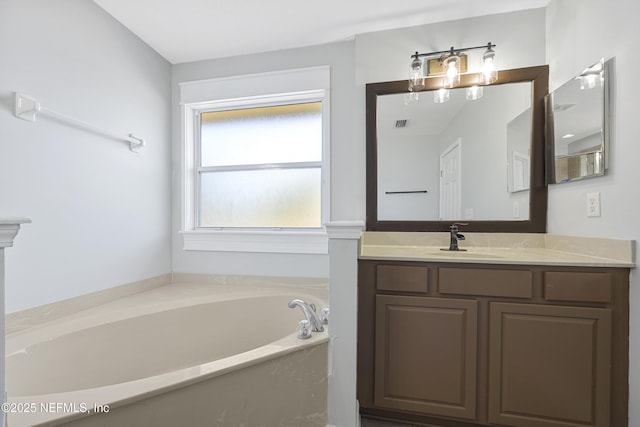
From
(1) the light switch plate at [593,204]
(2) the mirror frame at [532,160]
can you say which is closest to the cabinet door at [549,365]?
(1) the light switch plate at [593,204]

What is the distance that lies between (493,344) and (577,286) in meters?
0.46

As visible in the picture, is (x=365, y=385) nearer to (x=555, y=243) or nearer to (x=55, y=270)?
(x=555, y=243)

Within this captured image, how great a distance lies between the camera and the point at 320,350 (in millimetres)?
1364

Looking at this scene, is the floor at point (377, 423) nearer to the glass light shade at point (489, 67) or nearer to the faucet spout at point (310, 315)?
the faucet spout at point (310, 315)

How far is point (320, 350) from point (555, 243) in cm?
155

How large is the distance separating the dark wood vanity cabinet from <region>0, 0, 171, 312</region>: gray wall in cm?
166

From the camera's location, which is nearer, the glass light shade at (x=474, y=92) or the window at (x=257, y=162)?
the glass light shade at (x=474, y=92)

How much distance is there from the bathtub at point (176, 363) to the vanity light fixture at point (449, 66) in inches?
66.1

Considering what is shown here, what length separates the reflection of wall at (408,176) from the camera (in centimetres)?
201

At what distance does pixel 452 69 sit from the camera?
1.93 metres

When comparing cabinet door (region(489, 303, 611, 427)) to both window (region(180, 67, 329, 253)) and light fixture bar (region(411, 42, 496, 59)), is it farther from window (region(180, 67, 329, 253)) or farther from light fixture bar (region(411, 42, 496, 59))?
light fixture bar (region(411, 42, 496, 59))

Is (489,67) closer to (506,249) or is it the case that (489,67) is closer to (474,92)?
A: (474,92)

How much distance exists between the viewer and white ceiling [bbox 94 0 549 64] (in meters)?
1.80

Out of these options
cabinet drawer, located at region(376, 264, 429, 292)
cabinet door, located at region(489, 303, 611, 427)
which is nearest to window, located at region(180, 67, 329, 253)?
cabinet drawer, located at region(376, 264, 429, 292)
